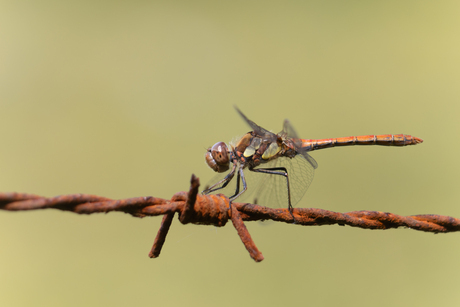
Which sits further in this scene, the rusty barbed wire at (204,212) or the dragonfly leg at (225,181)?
the dragonfly leg at (225,181)

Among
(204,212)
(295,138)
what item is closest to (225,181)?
(295,138)

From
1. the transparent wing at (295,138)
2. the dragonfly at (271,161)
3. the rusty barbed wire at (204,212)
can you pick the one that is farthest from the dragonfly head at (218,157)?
the rusty barbed wire at (204,212)

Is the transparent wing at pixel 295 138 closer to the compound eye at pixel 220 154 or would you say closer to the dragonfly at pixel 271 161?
the dragonfly at pixel 271 161

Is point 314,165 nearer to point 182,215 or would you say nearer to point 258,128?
point 258,128

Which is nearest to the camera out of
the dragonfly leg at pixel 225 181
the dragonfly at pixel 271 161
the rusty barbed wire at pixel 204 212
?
the rusty barbed wire at pixel 204 212

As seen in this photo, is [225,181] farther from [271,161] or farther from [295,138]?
[295,138]

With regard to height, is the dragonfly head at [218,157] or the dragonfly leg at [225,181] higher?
the dragonfly head at [218,157]

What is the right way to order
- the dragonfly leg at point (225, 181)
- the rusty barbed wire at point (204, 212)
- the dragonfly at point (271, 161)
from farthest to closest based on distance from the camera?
the dragonfly at point (271, 161)
the dragonfly leg at point (225, 181)
the rusty barbed wire at point (204, 212)

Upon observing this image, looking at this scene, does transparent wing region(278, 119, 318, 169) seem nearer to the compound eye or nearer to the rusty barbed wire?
the compound eye
